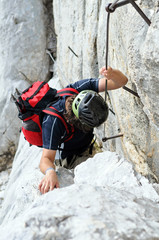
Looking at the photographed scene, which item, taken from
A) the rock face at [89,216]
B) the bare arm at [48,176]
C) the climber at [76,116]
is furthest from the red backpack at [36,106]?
the rock face at [89,216]

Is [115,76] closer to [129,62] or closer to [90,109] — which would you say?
[90,109]

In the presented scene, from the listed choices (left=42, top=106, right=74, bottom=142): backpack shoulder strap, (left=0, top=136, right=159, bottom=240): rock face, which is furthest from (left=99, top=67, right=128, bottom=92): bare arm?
(left=0, top=136, right=159, bottom=240): rock face

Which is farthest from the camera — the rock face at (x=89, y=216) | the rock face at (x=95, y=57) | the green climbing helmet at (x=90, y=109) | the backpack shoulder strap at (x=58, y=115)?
the backpack shoulder strap at (x=58, y=115)

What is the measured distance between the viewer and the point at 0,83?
12.3 m

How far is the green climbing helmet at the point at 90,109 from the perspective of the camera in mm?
3443

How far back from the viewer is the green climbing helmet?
344 centimetres

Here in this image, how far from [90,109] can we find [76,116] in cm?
33

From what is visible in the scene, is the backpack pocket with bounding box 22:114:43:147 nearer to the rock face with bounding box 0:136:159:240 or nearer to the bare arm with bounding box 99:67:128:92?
the bare arm with bounding box 99:67:128:92

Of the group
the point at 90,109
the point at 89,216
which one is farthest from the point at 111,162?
the point at 89,216

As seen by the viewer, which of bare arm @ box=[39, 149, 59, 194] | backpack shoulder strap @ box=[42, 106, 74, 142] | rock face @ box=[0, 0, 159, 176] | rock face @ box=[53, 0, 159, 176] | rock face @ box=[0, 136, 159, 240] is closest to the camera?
rock face @ box=[0, 136, 159, 240]

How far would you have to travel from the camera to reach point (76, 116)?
367 centimetres

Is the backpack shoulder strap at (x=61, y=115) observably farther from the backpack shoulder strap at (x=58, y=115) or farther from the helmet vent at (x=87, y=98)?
the helmet vent at (x=87, y=98)

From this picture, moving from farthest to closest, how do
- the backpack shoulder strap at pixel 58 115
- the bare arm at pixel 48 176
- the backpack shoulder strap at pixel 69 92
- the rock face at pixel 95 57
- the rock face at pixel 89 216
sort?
the backpack shoulder strap at pixel 69 92
the backpack shoulder strap at pixel 58 115
the bare arm at pixel 48 176
the rock face at pixel 95 57
the rock face at pixel 89 216

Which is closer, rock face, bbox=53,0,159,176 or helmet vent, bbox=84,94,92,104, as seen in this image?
rock face, bbox=53,0,159,176
